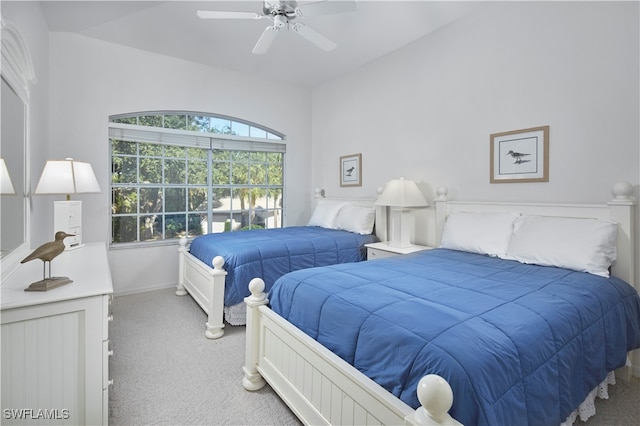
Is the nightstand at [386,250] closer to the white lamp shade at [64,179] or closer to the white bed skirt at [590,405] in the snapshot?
the white bed skirt at [590,405]

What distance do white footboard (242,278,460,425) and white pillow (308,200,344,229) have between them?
2.28m

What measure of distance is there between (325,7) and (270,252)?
1.98 meters

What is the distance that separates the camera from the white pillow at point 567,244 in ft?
6.71

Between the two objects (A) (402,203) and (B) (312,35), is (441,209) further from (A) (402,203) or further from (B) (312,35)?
(B) (312,35)

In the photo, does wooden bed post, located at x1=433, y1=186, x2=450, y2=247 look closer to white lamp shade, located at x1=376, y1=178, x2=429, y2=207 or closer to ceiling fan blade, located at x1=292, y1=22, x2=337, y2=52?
white lamp shade, located at x1=376, y1=178, x2=429, y2=207

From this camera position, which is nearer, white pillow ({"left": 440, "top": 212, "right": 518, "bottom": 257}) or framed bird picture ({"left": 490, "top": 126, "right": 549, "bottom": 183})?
white pillow ({"left": 440, "top": 212, "right": 518, "bottom": 257})

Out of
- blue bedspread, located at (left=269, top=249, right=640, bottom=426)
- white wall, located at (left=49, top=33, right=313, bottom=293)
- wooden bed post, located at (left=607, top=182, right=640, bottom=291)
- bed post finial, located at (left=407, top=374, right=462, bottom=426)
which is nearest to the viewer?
bed post finial, located at (left=407, top=374, right=462, bottom=426)

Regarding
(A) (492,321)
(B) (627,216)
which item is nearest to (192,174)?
(A) (492,321)

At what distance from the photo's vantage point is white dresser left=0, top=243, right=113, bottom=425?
1.30 m

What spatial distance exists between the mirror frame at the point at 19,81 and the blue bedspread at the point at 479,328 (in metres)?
1.44

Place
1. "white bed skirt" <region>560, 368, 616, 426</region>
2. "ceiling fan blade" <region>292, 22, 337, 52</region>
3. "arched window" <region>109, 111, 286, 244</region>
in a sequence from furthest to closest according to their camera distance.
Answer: "arched window" <region>109, 111, 286, 244</region> < "ceiling fan blade" <region>292, 22, 337, 52</region> < "white bed skirt" <region>560, 368, 616, 426</region>

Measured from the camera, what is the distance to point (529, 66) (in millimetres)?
2705

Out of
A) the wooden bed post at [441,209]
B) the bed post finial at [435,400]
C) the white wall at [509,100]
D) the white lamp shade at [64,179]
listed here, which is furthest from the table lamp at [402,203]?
the white lamp shade at [64,179]

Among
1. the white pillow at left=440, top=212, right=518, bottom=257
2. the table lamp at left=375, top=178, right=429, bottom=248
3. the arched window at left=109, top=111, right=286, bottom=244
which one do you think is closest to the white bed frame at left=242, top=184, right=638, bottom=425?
the white pillow at left=440, top=212, right=518, bottom=257
